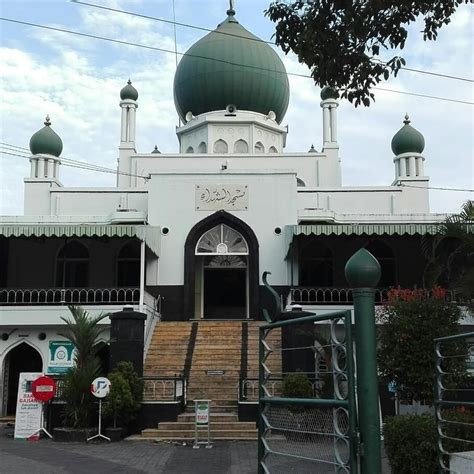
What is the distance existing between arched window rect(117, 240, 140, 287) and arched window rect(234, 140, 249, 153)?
21.0 ft

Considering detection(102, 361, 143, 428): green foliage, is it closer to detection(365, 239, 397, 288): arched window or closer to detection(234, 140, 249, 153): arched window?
detection(365, 239, 397, 288): arched window

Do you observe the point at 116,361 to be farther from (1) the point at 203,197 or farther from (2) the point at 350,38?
(2) the point at 350,38

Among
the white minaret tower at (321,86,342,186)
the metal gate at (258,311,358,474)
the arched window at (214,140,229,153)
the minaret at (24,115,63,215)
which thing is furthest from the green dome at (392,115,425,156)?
the metal gate at (258,311,358,474)

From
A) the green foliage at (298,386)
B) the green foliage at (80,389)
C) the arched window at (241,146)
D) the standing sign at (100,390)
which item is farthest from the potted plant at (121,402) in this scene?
the arched window at (241,146)

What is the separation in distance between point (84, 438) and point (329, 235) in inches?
330

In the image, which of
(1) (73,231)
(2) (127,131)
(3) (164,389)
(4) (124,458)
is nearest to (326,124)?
(2) (127,131)

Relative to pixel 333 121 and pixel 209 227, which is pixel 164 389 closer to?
pixel 209 227

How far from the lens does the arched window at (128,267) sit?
2003cm

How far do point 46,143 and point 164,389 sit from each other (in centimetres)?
1280

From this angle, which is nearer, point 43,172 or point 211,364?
point 211,364

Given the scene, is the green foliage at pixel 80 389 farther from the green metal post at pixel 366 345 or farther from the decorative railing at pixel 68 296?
the green metal post at pixel 366 345

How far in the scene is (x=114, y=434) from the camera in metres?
12.5

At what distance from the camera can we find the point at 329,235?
17531 millimetres

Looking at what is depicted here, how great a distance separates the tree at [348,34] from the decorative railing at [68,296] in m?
11.0
